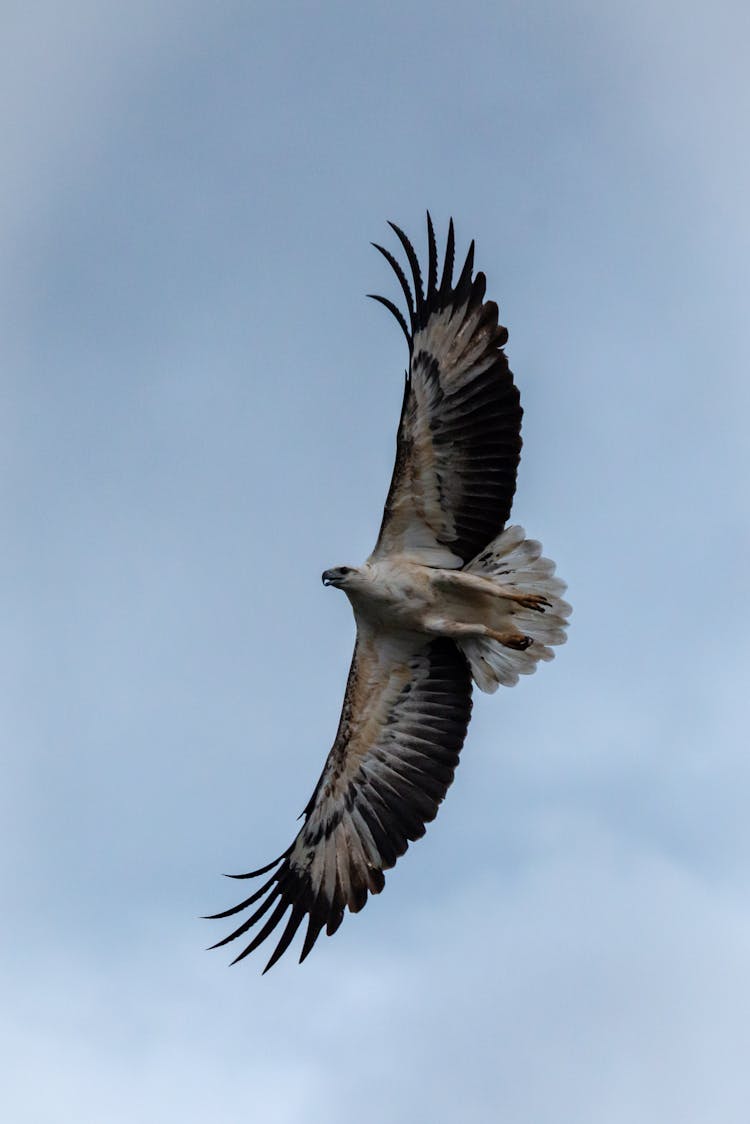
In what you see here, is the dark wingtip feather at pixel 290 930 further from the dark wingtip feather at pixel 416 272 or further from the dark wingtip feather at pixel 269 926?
the dark wingtip feather at pixel 416 272

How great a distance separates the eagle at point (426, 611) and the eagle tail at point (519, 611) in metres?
0.01

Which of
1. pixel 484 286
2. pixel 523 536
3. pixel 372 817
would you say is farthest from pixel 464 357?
pixel 372 817

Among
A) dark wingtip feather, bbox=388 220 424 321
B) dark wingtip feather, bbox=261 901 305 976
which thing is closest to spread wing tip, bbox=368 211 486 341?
dark wingtip feather, bbox=388 220 424 321

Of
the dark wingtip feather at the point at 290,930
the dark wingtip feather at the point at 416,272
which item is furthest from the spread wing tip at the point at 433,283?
the dark wingtip feather at the point at 290,930

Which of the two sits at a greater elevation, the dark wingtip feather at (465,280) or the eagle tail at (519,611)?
the dark wingtip feather at (465,280)

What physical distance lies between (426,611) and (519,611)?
0.72 m

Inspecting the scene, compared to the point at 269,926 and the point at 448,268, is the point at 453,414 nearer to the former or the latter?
the point at 448,268

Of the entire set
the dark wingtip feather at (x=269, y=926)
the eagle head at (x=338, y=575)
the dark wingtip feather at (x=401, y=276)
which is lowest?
the dark wingtip feather at (x=269, y=926)

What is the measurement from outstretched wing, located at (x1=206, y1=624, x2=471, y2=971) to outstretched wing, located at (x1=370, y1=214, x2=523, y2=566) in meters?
1.12

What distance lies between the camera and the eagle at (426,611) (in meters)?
13.4

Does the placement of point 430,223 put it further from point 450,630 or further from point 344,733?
point 344,733

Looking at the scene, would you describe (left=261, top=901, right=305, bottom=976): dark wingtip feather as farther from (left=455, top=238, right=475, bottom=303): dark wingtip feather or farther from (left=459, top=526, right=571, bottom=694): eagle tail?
(left=455, top=238, right=475, bottom=303): dark wingtip feather

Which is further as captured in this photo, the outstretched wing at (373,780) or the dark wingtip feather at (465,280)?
the outstretched wing at (373,780)

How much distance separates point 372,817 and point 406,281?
12.9 feet
